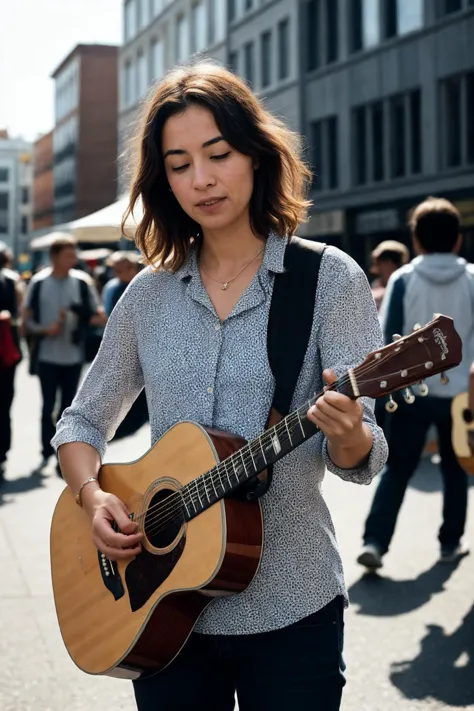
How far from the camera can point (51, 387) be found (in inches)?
422

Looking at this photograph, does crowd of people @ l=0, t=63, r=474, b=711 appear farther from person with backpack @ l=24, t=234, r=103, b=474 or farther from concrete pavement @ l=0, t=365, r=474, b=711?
person with backpack @ l=24, t=234, r=103, b=474

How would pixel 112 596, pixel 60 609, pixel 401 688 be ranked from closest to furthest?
pixel 112 596, pixel 60 609, pixel 401 688

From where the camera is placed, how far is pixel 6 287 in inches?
394

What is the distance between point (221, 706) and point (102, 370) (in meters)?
0.81

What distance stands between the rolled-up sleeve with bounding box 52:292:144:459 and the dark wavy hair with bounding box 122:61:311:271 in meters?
0.18

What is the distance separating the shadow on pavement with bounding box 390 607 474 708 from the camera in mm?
4555

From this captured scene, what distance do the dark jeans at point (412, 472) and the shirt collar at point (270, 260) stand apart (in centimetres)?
398

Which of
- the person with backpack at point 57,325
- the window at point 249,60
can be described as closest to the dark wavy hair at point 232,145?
the person with backpack at point 57,325

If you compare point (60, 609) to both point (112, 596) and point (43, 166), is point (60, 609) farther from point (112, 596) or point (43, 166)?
point (43, 166)

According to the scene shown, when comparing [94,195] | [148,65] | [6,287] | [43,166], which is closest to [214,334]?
[6,287]

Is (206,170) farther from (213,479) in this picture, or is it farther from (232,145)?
(213,479)

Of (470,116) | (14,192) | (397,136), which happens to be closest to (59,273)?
(470,116)

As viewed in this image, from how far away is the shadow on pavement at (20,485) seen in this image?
9086 mm

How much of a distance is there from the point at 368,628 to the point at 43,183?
94842 mm
